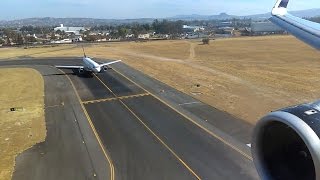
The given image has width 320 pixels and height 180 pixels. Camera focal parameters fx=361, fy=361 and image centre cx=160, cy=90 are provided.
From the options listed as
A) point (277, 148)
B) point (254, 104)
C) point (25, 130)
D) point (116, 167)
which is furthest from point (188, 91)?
point (277, 148)

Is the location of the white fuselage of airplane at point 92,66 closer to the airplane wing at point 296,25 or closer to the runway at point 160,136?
the runway at point 160,136

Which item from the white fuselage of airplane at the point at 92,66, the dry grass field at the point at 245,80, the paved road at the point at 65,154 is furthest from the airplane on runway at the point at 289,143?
the white fuselage of airplane at the point at 92,66

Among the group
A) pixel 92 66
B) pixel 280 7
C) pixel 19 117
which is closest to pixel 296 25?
A: pixel 280 7

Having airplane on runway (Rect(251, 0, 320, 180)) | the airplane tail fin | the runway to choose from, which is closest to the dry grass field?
the runway

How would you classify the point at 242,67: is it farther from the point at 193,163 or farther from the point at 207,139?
the point at 193,163

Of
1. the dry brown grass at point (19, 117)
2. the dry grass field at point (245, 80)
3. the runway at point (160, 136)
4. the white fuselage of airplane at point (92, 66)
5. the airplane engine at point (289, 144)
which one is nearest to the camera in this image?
the airplane engine at point (289, 144)

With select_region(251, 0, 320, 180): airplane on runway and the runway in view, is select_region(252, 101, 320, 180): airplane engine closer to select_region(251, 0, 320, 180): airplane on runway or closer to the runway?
select_region(251, 0, 320, 180): airplane on runway
